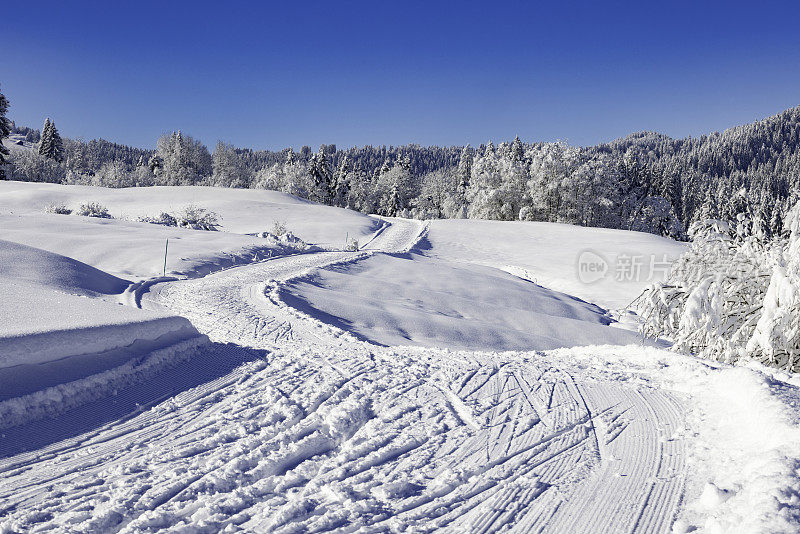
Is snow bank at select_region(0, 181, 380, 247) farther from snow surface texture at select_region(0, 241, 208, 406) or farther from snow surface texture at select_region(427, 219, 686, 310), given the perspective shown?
snow surface texture at select_region(0, 241, 208, 406)

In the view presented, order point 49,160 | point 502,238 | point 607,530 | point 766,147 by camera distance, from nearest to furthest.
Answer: point 607,530
point 502,238
point 49,160
point 766,147

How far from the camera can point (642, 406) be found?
4.30 m

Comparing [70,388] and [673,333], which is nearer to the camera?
[70,388]

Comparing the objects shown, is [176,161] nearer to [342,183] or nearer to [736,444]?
[342,183]

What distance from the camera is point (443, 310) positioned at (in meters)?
11.7

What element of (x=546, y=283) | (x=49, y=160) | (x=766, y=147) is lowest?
(x=546, y=283)

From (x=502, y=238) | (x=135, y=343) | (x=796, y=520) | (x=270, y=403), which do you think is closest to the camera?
(x=796, y=520)

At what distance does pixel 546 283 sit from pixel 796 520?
2168 centimetres

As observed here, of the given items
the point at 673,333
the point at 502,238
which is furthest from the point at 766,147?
the point at 673,333

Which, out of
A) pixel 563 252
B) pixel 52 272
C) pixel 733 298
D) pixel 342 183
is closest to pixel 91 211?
pixel 52 272

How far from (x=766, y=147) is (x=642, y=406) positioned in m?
211

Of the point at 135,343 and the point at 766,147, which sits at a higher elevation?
the point at 766,147

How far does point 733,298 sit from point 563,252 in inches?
896

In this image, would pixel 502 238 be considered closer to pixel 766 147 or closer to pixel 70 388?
pixel 70 388
